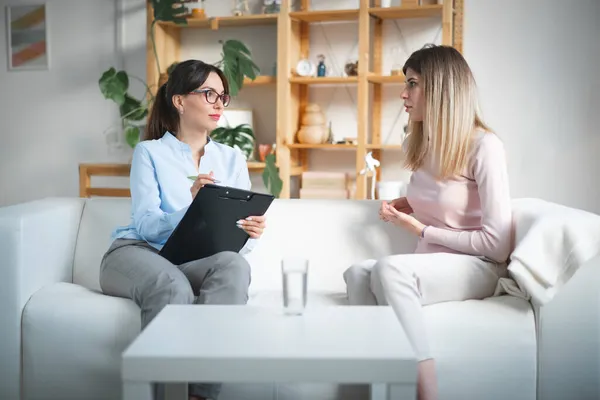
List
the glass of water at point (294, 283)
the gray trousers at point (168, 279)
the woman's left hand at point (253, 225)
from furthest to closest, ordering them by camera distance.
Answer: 1. the woman's left hand at point (253, 225)
2. the gray trousers at point (168, 279)
3. the glass of water at point (294, 283)

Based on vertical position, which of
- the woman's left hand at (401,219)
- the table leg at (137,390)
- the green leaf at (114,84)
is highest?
the green leaf at (114,84)

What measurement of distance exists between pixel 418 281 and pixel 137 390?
978mm

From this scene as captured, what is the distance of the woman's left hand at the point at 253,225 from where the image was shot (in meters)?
2.32

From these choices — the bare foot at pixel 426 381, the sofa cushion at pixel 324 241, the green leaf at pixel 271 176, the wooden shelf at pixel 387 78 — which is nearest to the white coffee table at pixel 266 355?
the bare foot at pixel 426 381

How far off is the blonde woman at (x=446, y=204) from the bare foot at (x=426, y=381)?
18 centimetres

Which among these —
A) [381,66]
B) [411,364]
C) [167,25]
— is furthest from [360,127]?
[411,364]

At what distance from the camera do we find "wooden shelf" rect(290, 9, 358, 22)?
14.9 ft

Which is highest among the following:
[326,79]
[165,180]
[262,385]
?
[326,79]

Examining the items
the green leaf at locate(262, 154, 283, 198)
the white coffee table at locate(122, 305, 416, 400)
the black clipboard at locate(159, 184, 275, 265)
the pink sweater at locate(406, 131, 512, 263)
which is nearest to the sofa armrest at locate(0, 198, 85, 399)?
the black clipboard at locate(159, 184, 275, 265)

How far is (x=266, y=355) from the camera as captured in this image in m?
1.48

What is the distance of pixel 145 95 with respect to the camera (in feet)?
16.9

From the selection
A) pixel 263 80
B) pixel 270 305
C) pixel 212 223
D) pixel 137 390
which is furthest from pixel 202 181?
pixel 263 80

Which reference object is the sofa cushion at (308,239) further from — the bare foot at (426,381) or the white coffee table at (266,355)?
the white coffee table at (266,355)

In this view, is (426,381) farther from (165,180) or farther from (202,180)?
(165,180)
